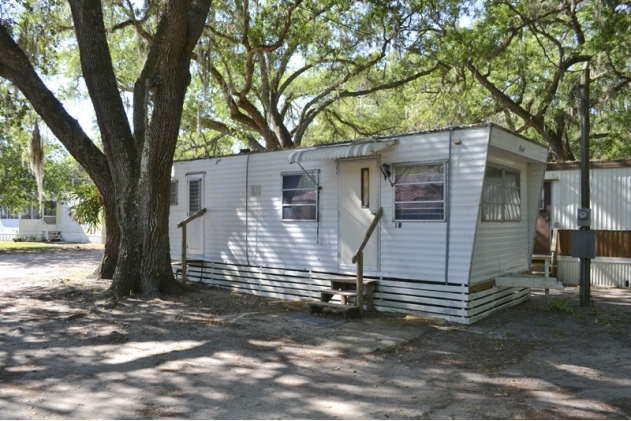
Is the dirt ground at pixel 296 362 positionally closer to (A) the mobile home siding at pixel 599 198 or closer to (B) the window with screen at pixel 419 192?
(B) the window with screen at pixel 419 192

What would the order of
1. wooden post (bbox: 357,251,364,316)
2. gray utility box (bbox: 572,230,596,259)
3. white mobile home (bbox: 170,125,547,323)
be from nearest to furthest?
white mobile home (bbox: 170,125,547,323) < wooden post (bbox: 357,251,364,316) < gray utility box (bbox: 572,230,596,259)

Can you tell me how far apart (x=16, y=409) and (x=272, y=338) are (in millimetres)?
3191

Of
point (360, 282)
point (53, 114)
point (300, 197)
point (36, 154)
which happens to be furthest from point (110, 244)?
point (360, 282)

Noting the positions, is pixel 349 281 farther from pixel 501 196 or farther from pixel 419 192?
pixel 501 196

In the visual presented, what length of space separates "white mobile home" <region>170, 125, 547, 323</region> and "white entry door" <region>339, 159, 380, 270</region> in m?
0.02

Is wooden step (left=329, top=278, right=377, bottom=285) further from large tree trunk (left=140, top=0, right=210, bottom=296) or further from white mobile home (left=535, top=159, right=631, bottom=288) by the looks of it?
white mobile home (left=535, top=159, right=631, bottom=288)

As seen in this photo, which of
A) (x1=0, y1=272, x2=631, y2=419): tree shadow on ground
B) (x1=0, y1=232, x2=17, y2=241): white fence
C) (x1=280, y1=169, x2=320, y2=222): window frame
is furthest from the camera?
(x1=0, y1=232, x2=17, y2=241): white fence

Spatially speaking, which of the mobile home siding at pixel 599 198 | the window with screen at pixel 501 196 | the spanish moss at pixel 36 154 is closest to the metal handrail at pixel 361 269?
the window with screen at pixel 501 196

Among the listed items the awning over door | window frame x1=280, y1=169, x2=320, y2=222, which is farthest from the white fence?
the awning over door

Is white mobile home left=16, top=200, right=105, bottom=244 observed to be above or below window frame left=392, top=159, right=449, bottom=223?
below

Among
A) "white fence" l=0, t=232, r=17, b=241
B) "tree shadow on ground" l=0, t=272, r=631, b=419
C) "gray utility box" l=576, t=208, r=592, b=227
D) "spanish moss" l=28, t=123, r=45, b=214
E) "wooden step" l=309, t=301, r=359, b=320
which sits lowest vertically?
"tree shadow on ground" l=0, t=272, r=631, b=419

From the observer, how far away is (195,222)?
11.6m

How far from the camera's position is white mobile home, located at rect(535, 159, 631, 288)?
445 inches

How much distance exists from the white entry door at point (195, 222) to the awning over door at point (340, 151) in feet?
10.1
